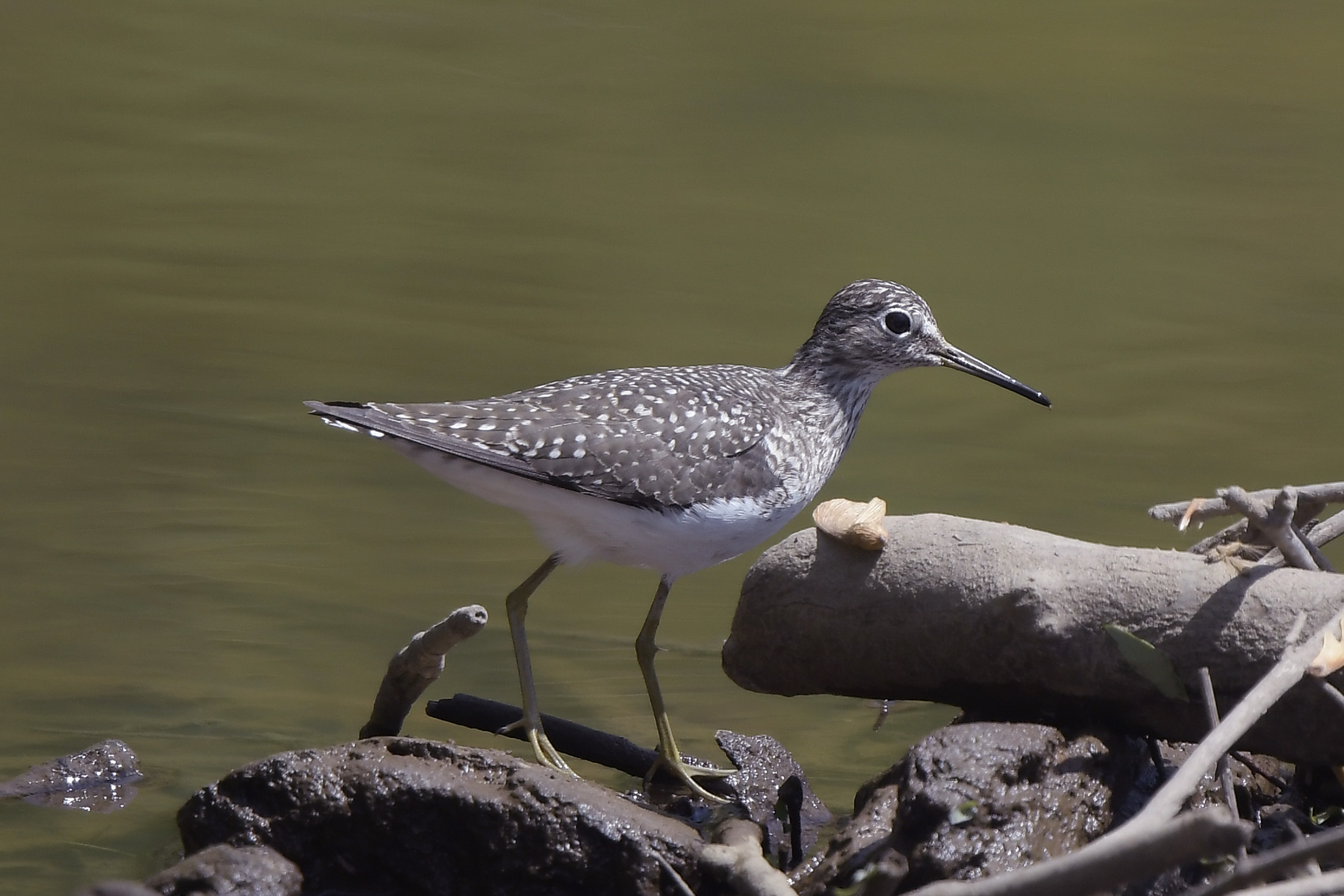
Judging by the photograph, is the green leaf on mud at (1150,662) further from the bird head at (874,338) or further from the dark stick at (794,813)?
the bird head at (874,338)

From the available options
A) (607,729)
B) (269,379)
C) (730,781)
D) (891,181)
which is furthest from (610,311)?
(730,781)

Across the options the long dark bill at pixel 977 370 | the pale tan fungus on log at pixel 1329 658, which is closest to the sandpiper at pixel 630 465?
the long dark bill at pixel 977 370

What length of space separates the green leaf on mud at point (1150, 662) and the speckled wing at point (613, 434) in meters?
1.78

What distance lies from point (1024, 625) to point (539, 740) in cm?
195

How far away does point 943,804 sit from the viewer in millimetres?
5074

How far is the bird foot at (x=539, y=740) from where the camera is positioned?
6.42 metres

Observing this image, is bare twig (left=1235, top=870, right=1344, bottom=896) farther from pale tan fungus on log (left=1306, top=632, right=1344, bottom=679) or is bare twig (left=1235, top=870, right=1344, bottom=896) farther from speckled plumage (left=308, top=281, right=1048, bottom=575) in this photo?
speckled plumage (left=308, top=281, right=1048, bottom=575)

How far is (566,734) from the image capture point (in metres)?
6.55

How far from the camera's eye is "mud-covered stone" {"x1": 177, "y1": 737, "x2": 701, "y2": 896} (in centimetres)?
521

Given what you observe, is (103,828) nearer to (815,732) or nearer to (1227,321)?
(815,732)

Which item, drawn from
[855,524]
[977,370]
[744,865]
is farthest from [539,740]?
[977,370]

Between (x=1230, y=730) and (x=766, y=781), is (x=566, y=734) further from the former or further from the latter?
(x=1230, y=730)

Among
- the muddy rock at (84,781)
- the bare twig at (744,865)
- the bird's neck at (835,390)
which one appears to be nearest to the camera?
the bare twig at (744,865)

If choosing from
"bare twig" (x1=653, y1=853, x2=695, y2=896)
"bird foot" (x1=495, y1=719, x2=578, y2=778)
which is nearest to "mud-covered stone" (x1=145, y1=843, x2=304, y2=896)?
"bare twig" (x1=653, y1=853, x2=695, y2=896)
